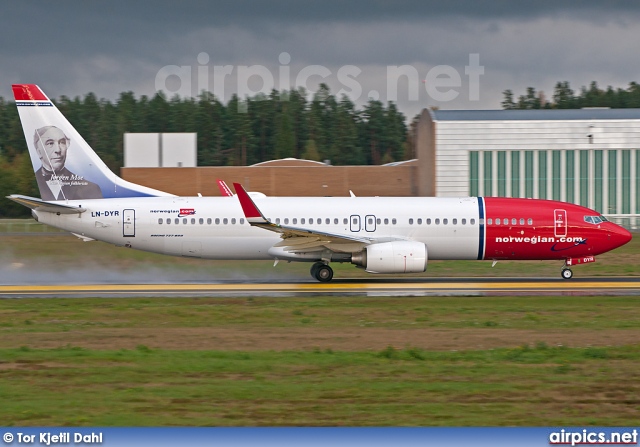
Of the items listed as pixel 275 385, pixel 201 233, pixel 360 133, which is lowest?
pixel 275 385

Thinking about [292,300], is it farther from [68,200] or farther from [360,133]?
[360,133]

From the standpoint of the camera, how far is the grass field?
12.3 m

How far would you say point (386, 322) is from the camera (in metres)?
21.1

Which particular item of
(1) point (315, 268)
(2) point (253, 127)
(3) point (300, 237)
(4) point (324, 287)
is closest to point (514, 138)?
(1) point (315, 268)

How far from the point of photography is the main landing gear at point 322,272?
30.4 meters

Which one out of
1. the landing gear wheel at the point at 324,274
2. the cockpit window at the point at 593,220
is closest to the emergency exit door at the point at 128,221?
the landing gear wheel at the point at 324,274

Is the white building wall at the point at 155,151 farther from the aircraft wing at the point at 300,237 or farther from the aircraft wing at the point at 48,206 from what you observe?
the aircraft wing at the point at 300,237

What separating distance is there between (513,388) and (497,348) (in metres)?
3.76

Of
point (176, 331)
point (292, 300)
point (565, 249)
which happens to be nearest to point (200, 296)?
point (292, 300)

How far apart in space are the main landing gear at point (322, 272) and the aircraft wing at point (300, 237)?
0.98 metres

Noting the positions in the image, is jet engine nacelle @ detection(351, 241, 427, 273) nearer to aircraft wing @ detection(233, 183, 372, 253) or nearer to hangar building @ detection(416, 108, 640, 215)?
aircraft wing @ detection(233, 183, 372, 253)

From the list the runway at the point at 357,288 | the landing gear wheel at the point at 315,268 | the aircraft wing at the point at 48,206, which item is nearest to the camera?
the runway at the point at 357,288

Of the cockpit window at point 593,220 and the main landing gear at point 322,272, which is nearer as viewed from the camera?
the main landing gear at point 322,272

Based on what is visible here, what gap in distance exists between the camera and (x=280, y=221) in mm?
30578
